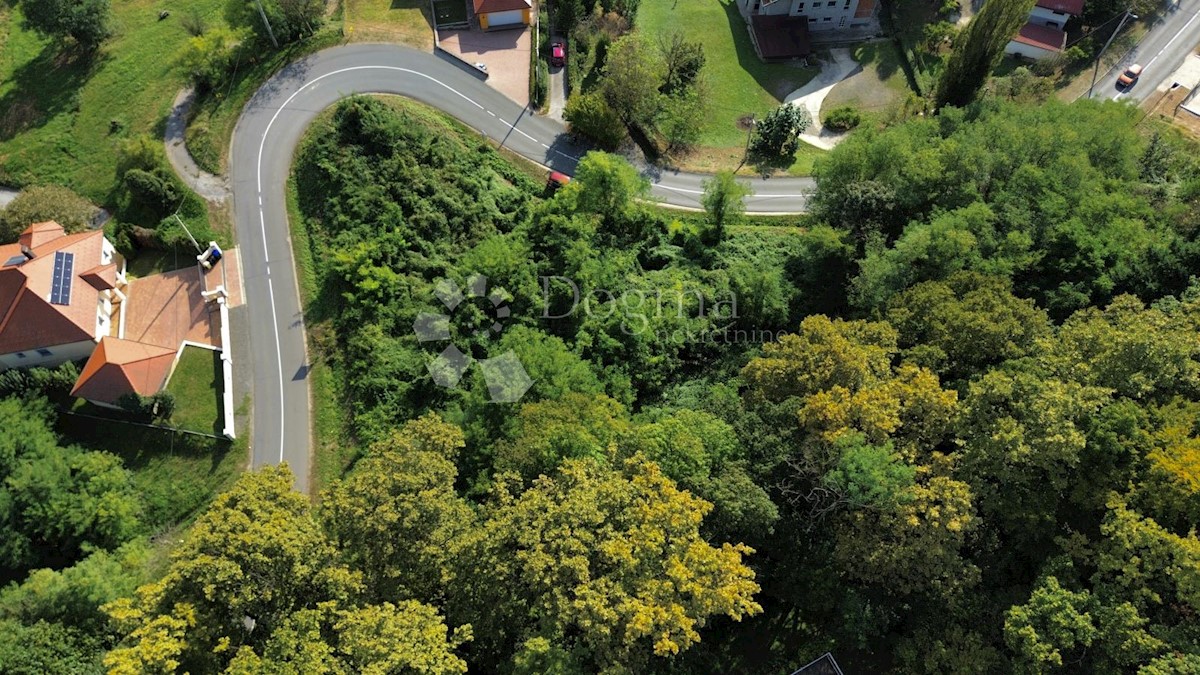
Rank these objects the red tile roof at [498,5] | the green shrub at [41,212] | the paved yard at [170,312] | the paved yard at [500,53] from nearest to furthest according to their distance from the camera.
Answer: the paved yard at [170,312] < the green shrub at [41,212] < the paved yard at [500,53] < the red tile roof at [498,5]

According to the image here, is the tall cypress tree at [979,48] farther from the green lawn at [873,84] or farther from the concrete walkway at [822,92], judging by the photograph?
the concrete walkway at [822,92]

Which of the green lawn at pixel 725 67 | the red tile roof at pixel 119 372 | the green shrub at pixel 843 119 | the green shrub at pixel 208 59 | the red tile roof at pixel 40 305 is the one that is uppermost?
the green shrub at pixel 208 59

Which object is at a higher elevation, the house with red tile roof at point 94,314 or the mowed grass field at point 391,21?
the mowed grass field at point 391,21

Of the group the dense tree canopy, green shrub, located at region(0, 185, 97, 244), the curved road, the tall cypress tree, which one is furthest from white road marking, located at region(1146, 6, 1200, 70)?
green shrub, located at region(0, 185, 97, 244)

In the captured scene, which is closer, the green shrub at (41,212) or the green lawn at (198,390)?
the green lawn at (198,390)

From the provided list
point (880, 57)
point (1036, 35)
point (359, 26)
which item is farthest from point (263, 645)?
point (1036, 35)

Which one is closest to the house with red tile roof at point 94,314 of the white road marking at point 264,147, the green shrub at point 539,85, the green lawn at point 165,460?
the green lawn at point 165,460
